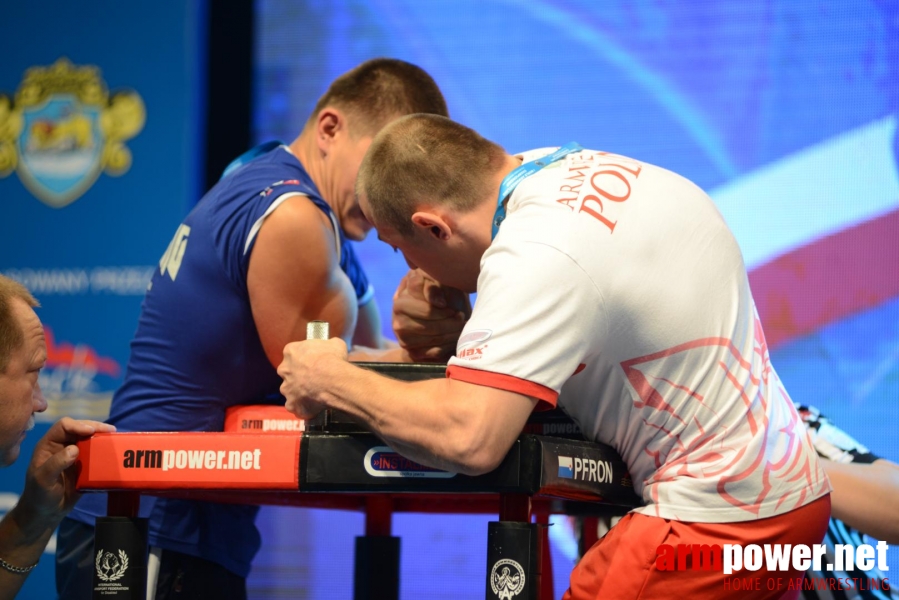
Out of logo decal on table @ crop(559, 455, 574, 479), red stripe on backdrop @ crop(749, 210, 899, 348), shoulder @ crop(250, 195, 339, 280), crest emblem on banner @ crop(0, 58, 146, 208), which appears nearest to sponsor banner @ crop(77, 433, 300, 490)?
logo decal on table @ crop(559, 455, 574, 479)

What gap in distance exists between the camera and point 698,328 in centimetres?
136

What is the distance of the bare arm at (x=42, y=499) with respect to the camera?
4.73ft

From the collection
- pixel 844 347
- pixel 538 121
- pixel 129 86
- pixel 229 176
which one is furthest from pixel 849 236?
pixel 129 86

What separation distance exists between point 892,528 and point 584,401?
865 millimetres

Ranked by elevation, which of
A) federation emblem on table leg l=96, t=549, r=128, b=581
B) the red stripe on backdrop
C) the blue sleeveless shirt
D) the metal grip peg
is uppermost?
the red stripe on backdrop

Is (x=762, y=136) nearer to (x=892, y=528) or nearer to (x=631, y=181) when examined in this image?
(x=892, y=528)

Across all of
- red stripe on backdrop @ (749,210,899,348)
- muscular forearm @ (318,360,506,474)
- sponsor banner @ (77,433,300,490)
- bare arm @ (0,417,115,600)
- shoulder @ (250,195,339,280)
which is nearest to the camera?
muscular forearm @ (318,360,506,474)

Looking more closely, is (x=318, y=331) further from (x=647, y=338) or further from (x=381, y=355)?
(x=381, y=355)

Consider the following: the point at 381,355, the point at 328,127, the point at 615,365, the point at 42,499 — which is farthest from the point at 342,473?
the point at 328,127

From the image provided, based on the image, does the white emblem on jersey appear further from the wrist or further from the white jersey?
the white jersey

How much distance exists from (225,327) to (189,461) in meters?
0.54

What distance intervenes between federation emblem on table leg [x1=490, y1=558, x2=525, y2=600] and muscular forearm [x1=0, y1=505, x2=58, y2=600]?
0.77 m

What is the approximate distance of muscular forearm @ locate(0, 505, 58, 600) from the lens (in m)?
1.55

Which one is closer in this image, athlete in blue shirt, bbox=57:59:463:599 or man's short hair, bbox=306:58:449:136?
athlete in blue shirt, bbox=57:59:463:599
